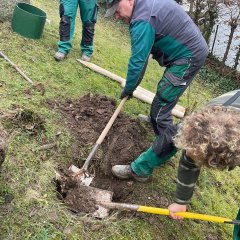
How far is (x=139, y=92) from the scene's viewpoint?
229 inches

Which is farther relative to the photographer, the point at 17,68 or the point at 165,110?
the point at 17,68

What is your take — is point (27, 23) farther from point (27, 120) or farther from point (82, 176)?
point (82, 176)

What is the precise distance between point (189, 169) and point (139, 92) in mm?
2936

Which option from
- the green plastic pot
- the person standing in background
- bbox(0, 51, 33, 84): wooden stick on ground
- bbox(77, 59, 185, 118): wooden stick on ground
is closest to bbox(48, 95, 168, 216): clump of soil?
bbox(0, 51, 33, 84): wooden stick on ground

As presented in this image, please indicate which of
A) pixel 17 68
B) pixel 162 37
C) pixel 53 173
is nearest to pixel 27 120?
pixel 53 173

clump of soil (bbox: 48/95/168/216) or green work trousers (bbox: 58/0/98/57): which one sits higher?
green work trousers (bbox: 58/0/98/57)

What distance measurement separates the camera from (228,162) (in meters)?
2.59

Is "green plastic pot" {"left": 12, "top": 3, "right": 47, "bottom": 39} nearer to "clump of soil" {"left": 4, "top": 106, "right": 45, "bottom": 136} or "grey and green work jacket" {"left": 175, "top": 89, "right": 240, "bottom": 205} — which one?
"clump of soil" {"left": 4, "top": 106, "right": 45, "bottom": 136}

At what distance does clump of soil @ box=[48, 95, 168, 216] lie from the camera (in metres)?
4.00

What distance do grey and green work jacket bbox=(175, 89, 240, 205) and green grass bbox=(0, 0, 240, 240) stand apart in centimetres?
66

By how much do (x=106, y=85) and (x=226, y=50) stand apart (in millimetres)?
4597

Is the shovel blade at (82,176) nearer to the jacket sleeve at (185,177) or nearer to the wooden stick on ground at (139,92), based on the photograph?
the jacket sleeve at (185,177)

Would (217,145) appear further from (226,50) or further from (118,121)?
(226,50)

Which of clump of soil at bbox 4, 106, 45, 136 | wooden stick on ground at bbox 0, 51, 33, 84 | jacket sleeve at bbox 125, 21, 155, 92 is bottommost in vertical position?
wooden stick on ground at bbox 0, 51, 33, 84
